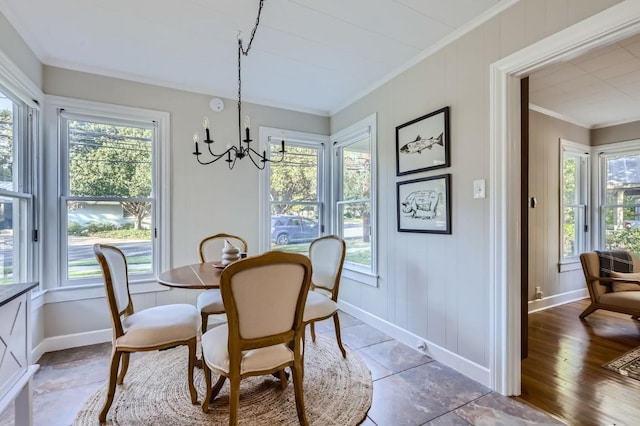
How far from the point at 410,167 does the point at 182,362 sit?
2559 millimetres

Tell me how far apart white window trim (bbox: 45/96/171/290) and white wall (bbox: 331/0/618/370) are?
7.48 feet

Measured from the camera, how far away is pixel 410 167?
109 inches

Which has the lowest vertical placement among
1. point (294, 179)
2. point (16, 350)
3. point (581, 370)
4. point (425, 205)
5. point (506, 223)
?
point (581, 370)

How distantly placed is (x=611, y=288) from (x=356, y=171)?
3.15m

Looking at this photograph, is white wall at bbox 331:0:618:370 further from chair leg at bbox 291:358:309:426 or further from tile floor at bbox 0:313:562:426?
chair leg at bbox 291:358:309:426

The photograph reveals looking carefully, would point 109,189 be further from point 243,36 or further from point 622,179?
point 622,179

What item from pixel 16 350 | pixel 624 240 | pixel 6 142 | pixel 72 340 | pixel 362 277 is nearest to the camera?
pixel 16 350

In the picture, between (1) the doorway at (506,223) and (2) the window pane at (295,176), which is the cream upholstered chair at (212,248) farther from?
(1) the doorway at (506,223)

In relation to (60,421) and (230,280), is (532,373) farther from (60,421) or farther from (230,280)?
(60,421)

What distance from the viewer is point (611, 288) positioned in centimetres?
342

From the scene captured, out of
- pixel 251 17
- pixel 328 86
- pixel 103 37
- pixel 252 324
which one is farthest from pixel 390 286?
pixel 103 37

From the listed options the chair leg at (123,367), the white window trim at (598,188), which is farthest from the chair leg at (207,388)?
the white window trim at (598,188)

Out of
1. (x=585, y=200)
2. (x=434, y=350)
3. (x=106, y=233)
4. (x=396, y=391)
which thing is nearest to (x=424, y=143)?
(x=434, y=350)

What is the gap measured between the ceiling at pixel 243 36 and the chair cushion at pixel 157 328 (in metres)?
2.06
